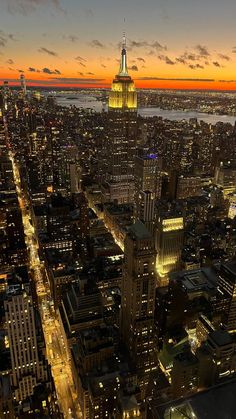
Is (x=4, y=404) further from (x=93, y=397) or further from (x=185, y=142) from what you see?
(x=185, y=142)

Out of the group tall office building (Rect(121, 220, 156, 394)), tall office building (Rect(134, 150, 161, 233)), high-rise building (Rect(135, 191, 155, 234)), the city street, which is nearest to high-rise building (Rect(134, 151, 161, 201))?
tall office building (Rect(134, 150, 161, 233))

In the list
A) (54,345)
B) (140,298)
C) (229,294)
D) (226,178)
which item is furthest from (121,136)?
(140,298)

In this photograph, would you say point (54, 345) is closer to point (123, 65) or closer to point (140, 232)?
point (140, 232)

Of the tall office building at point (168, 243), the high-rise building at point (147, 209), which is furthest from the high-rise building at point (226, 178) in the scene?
the tall office building at point (168, 243)

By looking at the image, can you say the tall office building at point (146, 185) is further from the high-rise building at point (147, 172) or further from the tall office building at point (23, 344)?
the tall office building at point (23, 344)

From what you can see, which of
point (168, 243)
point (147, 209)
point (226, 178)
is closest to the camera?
point (168, 243)

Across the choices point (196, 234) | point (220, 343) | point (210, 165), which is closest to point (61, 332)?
point (220, 343)
